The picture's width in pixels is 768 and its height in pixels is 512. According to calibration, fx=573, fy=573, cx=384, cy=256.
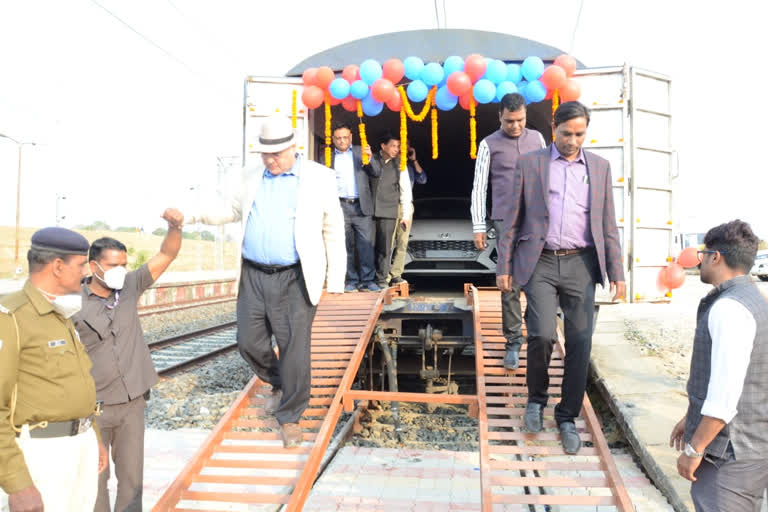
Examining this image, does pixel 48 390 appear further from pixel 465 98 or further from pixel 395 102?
pixel 465 98

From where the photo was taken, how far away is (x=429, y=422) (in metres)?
6.14

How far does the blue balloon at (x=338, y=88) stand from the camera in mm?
5898

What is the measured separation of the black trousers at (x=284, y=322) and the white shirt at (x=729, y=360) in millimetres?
2290

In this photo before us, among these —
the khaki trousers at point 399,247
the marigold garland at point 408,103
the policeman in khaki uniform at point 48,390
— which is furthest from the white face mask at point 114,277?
the khaki trousers at point 399,247

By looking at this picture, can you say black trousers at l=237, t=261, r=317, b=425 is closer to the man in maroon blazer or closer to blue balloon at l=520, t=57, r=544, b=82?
the man in maroon blazer

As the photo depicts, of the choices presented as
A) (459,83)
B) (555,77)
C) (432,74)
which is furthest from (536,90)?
(432,74)

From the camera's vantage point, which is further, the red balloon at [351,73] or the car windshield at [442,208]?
the car windshield at [442,208]

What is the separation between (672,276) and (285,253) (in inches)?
164

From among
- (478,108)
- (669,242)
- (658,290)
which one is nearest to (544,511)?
(658,290)

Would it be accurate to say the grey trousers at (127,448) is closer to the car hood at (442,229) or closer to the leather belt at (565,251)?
the leather belt at (565,251)

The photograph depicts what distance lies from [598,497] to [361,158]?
455 centimetres

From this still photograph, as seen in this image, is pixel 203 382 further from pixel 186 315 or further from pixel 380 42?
pixel 186 315

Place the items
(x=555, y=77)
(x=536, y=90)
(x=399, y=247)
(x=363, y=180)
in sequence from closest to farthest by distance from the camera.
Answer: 1. (x=555, y=77)
2. (x=536, y=90)
3. (x=363, y=180)
4. (x=399, y=247)

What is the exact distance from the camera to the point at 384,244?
6.75m
